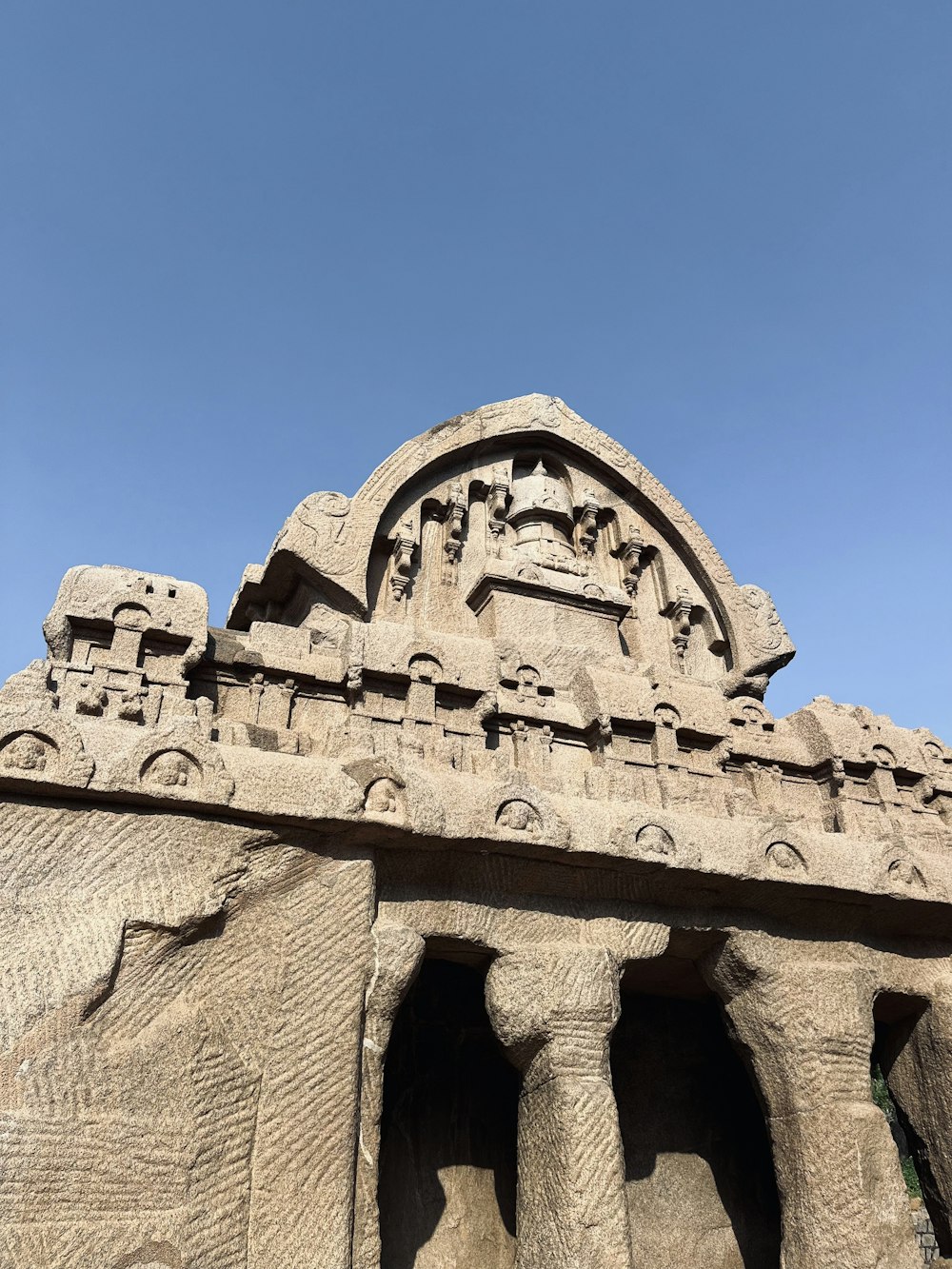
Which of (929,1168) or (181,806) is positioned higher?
(181,806)

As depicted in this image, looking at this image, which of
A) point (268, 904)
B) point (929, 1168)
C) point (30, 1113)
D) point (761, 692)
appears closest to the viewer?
point (30, 1113)

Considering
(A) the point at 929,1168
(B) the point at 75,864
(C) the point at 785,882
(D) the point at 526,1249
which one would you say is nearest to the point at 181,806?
(B) the point at 75,864

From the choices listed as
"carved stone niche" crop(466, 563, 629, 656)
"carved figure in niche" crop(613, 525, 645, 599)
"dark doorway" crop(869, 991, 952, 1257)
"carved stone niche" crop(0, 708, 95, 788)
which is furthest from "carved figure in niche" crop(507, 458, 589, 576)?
"carved stone niche" crop(0, 708, 95, 788)

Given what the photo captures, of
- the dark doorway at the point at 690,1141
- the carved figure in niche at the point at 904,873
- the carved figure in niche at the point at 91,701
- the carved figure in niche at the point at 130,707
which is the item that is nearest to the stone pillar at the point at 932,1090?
the carved figure in niche at the point at 904,873

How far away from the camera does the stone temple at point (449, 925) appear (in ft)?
15.6

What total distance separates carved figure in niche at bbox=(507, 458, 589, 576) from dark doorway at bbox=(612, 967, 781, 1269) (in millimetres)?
3871

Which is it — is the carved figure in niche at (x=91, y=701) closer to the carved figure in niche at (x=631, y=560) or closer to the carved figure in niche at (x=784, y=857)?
the carved figure in niche at (x=784, y=857)

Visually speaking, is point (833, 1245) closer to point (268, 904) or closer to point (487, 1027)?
point (487, 1027)

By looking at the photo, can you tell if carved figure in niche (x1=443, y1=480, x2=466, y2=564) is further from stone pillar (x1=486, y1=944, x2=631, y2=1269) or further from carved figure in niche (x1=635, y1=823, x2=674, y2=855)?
stone pillar (x1=486, y1=944, x2=631, y2=1269)

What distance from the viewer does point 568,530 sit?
10.1 metres

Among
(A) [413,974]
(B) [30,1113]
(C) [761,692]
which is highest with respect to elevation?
(C) [761,692]

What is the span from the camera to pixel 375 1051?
211 inches

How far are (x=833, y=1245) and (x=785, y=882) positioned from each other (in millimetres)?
1998

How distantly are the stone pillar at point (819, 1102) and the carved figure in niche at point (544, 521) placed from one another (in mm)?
4109
